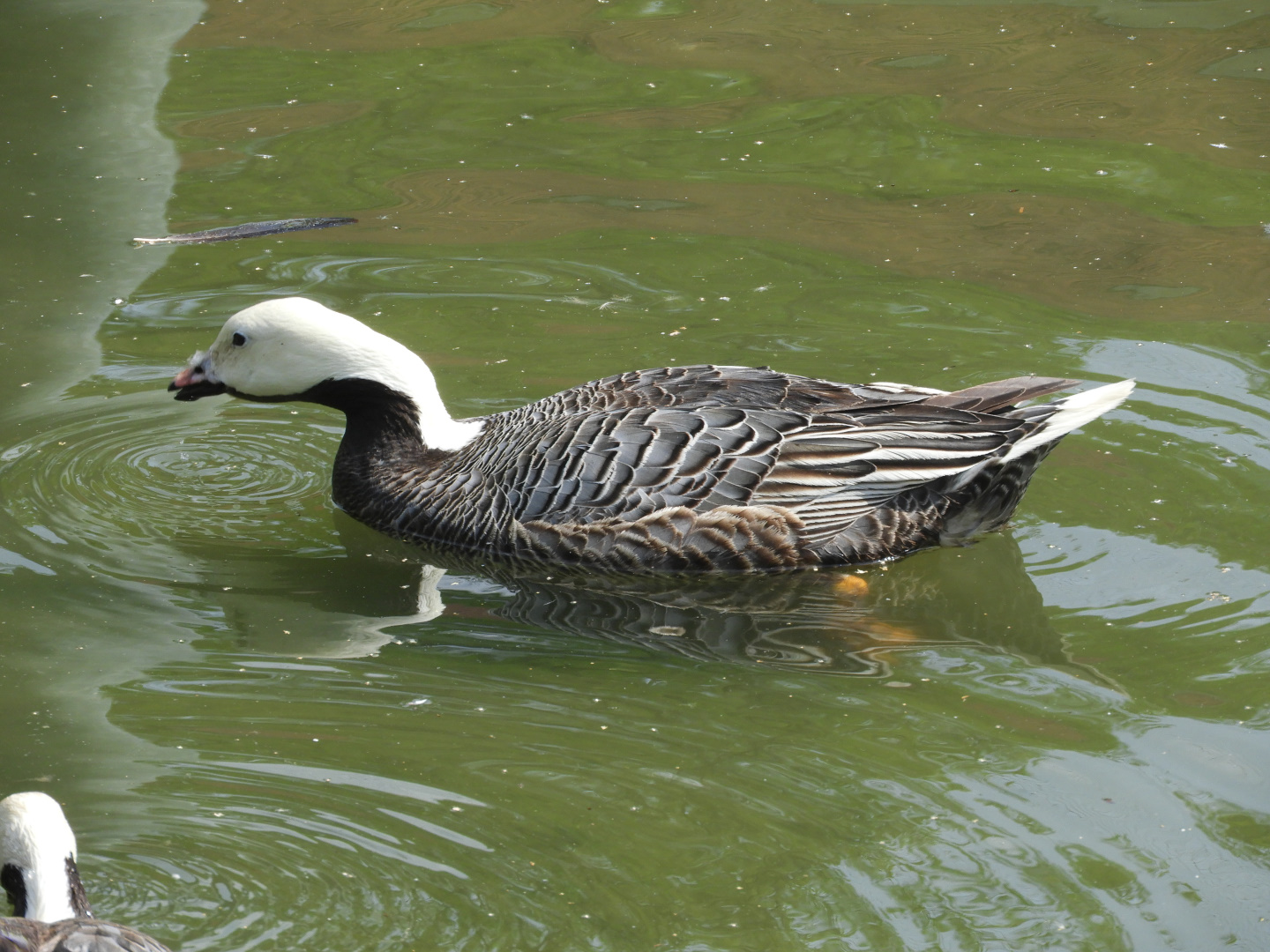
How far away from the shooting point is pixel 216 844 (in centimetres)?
463

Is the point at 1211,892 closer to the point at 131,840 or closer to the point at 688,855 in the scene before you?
the point at 688,855

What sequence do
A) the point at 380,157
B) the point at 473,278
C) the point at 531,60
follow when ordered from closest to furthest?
1. the point at 473,278
2. the point at 380,157
3. the point at 531,60

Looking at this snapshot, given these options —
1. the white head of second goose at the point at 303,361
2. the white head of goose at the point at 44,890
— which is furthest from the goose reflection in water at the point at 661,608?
the white head of goose at the point at 44,890

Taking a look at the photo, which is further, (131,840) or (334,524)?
(334,524)

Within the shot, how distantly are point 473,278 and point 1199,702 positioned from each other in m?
5.06

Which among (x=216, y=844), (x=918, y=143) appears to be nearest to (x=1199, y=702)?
(x=216, y=844)

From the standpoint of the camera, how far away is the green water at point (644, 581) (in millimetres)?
4688

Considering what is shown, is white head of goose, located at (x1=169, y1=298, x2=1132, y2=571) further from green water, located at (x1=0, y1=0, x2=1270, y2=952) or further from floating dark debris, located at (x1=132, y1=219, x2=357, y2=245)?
floating dark debris, located at (x1=132, y1=219, x2=357, y2=245)

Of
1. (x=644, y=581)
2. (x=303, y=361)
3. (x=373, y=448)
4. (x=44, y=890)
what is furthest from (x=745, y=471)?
(x=44, y=890)

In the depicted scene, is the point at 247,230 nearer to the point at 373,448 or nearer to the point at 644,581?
the point at 373,448

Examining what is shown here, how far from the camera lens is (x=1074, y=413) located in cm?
664

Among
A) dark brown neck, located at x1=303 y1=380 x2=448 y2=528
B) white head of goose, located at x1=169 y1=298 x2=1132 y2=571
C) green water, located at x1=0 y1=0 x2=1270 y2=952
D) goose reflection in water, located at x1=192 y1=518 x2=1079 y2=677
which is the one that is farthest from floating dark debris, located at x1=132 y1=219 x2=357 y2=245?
goose reflection in water, located at x1=192 y1=518 x2=1079 y2=677

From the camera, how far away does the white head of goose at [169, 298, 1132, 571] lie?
6.62 m

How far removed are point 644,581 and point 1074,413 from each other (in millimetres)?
1868
